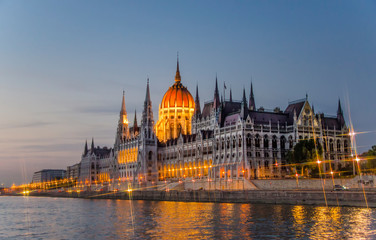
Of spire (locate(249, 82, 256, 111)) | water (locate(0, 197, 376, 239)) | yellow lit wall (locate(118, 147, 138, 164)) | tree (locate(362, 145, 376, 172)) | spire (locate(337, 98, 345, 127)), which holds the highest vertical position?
spire (locate(249, 82, 256, 111))

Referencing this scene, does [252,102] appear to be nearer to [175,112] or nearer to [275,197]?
[175,112]

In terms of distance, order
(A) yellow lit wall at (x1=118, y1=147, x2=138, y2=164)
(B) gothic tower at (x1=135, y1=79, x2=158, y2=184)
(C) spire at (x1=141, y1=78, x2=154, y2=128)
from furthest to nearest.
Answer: (A) yellow lit wall at (x1=118, y1=147, x2=138, y2=164) < (C) spire at (x1=141, y1=78, x2=154, y2=128) < (B) gothic tower at (x1=135, y1=79, x2=158, y2=184)

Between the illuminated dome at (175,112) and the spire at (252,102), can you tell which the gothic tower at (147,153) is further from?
the spire at (252,102)

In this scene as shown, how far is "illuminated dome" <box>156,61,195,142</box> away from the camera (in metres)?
186

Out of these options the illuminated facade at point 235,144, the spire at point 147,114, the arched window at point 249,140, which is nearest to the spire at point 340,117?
the illuminated facade at point 235,144

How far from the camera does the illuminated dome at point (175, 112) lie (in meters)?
186

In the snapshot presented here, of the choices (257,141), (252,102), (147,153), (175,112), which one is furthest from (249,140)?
(175,112)

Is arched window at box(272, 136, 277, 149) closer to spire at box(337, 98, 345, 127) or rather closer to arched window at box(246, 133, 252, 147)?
arched window at box(246, 133, 252, 147)

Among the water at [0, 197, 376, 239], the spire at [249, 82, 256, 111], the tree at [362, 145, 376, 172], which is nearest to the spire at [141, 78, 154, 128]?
the spire at [249, 82, 256, 111]

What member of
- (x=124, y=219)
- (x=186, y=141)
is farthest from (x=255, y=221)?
(x=186, y=141)

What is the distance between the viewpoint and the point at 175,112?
18812 cm

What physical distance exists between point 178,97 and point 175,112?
22.7ft

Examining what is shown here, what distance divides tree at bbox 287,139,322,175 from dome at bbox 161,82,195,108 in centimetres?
8473

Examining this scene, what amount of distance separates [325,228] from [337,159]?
259ft
